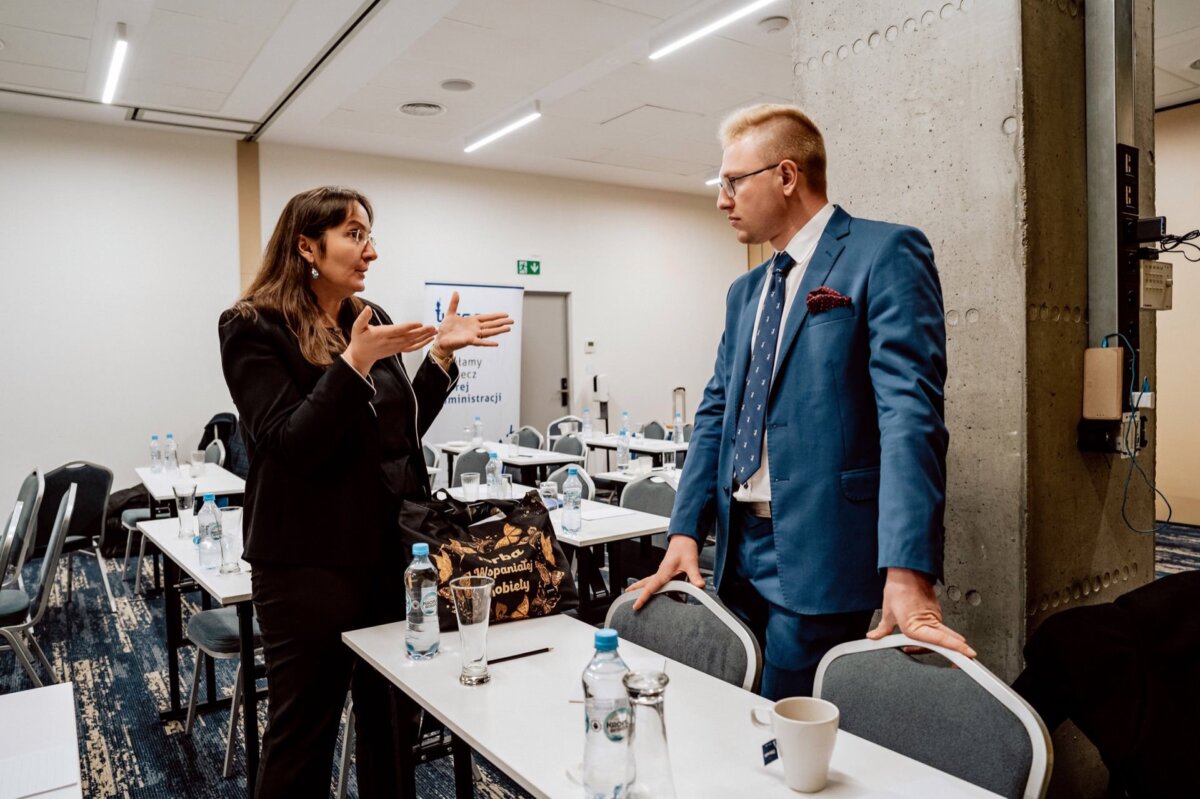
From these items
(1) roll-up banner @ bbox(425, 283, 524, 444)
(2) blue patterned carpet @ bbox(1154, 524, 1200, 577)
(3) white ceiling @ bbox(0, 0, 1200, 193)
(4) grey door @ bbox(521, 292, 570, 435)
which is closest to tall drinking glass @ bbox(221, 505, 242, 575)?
(3) white ceiling @ bbox(0, 0, 1200, 193)

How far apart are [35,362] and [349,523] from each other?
617 cm

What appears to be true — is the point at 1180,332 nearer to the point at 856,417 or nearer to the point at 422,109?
the point at 422,109

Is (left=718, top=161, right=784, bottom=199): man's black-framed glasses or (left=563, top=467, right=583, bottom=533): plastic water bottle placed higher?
(left=718, top=161, right=784, bottom=199): man's black-framed glasses

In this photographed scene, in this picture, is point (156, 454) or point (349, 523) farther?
point (156, 454)

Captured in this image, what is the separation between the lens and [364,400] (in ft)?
5.73

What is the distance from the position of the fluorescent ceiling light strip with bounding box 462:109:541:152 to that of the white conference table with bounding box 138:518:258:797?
4.28 metres

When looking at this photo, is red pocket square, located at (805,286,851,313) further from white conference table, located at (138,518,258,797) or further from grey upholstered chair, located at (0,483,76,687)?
grey upholstered chair, located at (0,483,76,687)

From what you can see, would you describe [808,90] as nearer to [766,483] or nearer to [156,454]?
[766,483]

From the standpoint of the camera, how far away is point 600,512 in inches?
154

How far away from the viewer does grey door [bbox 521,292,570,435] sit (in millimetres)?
8969

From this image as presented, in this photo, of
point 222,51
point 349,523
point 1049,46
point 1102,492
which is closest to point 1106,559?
point 1102,492

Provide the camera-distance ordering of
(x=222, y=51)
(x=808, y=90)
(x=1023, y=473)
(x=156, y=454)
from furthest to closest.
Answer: (x=156, y=454) → (x=222, y=51) → (x=808, y=90) → (x=1023, y=473)

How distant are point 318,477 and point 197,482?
388 cm

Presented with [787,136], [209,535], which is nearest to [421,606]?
[787,136]
